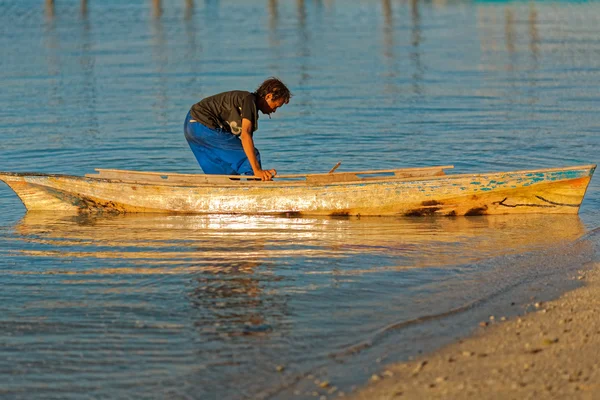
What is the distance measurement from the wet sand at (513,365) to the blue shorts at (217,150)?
13.2 ft

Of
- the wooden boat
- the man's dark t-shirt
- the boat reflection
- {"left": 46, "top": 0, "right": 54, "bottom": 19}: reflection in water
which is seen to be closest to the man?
the man's dark t-shirt

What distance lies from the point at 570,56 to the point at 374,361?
2003 centimetres

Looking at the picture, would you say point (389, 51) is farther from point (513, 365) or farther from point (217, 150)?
point (513, 365)

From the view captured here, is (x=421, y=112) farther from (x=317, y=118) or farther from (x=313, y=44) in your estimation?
(x=313, y=44)

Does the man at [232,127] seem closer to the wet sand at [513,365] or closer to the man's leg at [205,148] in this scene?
the man's leg at [205,148]

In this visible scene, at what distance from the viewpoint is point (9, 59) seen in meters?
24.3

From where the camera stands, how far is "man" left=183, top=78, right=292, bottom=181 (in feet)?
29.5

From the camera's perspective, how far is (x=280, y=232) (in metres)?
8.98

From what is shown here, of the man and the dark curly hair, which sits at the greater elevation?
the dark curly hair

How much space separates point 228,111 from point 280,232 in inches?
55.4

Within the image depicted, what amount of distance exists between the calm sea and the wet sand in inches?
7.5

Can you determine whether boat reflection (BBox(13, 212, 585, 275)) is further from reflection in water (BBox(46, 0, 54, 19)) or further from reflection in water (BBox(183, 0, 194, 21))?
reflection in water (BBox(46, 0, 54, 19))

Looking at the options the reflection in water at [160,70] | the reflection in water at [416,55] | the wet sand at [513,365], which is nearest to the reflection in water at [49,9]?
the reflection in water at [160,70]

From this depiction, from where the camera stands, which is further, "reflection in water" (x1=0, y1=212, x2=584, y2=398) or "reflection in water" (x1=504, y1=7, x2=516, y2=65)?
"reflection in water" (x1=504, y1=7, x2=516, y2=65)
